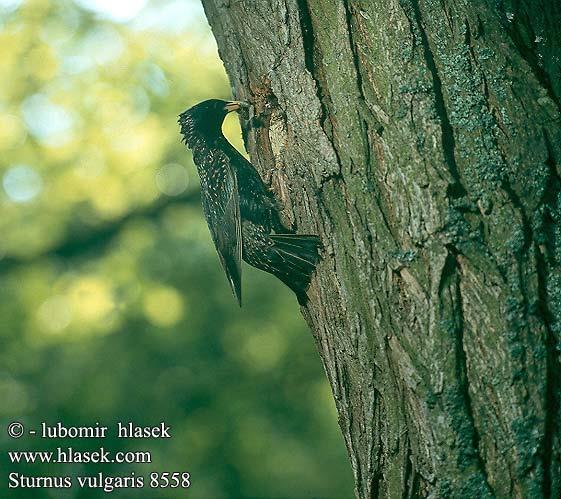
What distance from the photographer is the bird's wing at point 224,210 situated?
10.9 feet

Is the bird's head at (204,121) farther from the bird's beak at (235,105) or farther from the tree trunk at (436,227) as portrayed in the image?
the tree trunk at (436,227)

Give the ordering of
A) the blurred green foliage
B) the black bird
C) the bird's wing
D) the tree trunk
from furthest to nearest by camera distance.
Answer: the blurred green foliage → the bird's wing → the black bird → the tree trunk

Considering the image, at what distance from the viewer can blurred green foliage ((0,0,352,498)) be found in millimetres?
10680

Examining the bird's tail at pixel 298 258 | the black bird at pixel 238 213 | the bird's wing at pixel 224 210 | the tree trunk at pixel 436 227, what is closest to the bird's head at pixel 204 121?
the black bird at pixel 238 213

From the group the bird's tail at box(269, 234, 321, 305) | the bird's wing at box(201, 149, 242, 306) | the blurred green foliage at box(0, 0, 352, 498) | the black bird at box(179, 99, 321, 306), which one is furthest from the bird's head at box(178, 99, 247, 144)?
the blurred green foliage at box(0, 0, 352, 498)

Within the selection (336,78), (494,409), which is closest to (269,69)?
(336,78)

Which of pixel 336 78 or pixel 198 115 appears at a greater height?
pixel 198 115

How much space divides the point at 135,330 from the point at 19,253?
210 cm

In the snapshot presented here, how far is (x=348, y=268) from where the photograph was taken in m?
2.17

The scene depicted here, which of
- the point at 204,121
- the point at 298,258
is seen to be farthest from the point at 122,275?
the point at 298,258

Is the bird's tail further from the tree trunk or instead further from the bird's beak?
the bird's beak

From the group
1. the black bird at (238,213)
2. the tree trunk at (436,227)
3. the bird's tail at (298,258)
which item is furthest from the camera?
the black bird at (238,213)

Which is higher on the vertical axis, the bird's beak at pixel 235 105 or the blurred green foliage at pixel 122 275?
the blurred green foliage at pixel 122 275

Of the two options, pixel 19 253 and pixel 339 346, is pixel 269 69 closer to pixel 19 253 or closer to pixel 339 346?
pixel 339 346
